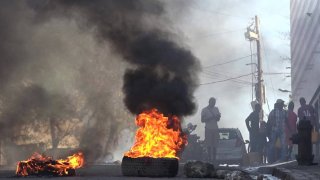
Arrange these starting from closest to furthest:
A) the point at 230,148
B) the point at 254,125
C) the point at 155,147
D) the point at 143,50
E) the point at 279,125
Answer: the point at 155,147, the point at 143,50, the point at 279,125, the point at 254,125, the point at 230,148

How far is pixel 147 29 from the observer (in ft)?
53.1

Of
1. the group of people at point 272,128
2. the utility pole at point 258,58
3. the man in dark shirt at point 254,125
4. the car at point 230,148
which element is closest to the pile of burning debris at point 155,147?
the group of people at point 272,128

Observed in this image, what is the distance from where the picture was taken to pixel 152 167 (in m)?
12.0

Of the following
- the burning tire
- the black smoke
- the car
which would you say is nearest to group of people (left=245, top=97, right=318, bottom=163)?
the car

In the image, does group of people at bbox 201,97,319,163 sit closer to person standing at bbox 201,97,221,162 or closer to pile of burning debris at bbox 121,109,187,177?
person standing at bbox 201,97,221,162

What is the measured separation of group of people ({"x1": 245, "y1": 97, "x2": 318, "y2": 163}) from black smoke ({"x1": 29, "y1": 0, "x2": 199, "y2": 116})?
15.0 feet

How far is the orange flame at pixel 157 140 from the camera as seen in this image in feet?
41.5

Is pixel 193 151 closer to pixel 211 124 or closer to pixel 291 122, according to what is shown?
pixel 211 124

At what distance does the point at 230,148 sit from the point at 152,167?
1243 centimetres

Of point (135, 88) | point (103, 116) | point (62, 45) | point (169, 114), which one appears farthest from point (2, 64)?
point (103, 116)

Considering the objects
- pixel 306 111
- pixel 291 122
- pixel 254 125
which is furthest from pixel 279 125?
pixel 254 125

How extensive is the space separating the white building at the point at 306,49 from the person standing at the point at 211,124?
8.71 metres

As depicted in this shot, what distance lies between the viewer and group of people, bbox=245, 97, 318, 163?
19.7 metres

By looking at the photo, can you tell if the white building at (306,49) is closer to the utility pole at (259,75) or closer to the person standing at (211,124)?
the utility pole at (259,75)
